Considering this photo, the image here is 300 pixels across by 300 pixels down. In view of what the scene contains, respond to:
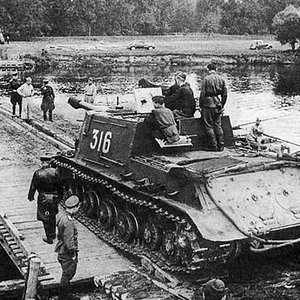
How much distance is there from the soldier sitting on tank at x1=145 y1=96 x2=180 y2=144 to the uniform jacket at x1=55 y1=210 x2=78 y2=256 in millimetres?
2952

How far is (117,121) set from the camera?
512 inches

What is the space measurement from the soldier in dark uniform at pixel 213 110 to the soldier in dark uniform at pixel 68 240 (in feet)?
11.8

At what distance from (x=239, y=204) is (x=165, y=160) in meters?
1.78

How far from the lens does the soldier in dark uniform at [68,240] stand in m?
9.68

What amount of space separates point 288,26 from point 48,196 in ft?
196

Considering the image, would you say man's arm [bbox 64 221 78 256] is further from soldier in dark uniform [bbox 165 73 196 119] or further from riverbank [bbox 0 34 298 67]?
riverbank [bbox 0 34 298 67]

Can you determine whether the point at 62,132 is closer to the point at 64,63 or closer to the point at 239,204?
the point at 239,204

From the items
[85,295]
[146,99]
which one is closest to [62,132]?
[146,99]

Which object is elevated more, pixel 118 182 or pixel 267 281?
pixel 118 182

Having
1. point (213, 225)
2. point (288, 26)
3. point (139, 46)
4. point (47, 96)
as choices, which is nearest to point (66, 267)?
point (213, 225)

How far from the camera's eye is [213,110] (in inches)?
495

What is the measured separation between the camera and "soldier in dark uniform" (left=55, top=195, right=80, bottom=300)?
9.68m

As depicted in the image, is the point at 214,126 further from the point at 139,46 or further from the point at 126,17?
the point at 126,17

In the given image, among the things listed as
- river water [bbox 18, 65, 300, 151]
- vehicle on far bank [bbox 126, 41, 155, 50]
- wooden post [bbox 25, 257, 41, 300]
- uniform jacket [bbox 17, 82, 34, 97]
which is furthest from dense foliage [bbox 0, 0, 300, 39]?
wooden post [bbox 25, 257, 41, 300]
